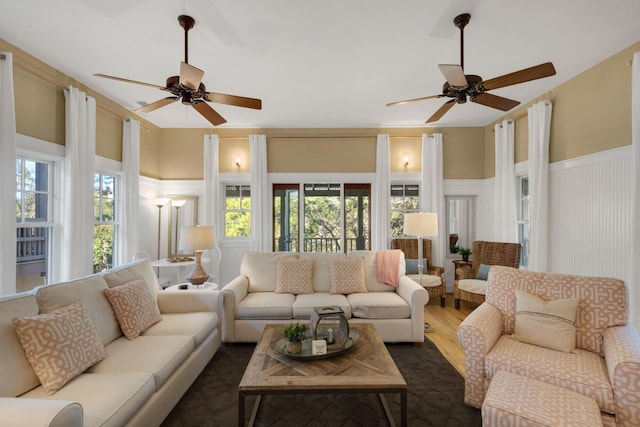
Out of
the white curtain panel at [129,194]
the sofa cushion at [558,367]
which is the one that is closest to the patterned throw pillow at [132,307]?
the white curtain panel at [129,194]

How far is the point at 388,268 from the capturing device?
3613 mm

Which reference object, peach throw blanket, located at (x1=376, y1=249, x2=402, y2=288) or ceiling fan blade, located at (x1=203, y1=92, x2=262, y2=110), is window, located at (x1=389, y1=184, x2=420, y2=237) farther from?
ceiling fan blade, located at (x1=203, y1=92, x2=262, y2=110)

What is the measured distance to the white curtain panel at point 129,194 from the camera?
4.20 meters

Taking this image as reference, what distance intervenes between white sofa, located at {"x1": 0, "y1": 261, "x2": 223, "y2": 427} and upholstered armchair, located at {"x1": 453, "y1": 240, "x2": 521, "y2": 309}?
3410 mm

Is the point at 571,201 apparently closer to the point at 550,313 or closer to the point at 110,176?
the point at 550,313

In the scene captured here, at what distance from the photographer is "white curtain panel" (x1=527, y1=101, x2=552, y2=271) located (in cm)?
372

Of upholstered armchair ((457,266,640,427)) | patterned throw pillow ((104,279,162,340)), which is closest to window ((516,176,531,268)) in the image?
upholstered armchair ((457,266,640,427))

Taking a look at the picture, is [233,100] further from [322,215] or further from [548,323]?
[322,215]

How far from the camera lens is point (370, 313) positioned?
3111mm

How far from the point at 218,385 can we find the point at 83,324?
1130 mm

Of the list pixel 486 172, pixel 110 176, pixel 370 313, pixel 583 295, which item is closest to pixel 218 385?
pixel 370 313

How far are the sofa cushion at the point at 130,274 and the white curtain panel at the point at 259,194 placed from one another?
2.30 meters

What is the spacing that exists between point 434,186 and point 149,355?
4.71 m

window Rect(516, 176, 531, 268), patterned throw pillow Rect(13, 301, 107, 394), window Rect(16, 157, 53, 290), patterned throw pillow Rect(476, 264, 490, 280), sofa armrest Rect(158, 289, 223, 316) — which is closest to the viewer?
patterned throw pillow Rect(13, 301, 107, 394)
